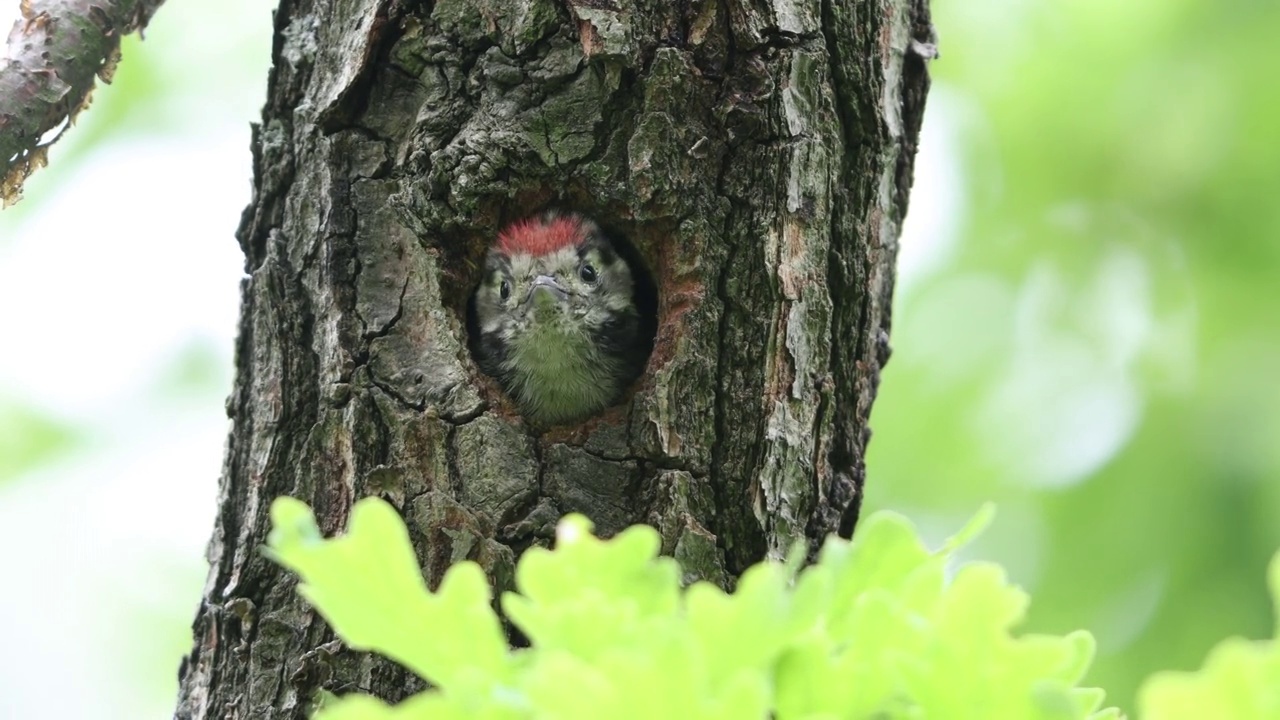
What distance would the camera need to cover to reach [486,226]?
3525 mm

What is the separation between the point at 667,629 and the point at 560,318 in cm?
361

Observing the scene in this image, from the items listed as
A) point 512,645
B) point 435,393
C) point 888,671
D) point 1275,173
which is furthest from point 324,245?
point 1275,173

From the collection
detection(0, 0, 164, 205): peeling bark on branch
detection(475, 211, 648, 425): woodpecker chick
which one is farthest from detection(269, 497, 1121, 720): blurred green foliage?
detection(475, 211, 648, 425): woodpecker chick

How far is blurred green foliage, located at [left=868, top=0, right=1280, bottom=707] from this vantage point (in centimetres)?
551

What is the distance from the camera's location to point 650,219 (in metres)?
3.27

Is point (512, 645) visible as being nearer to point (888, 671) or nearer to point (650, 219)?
point (650, 219)

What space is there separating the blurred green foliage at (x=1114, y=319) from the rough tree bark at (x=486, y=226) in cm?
278

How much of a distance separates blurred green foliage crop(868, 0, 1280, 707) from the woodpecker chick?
7.08 feet

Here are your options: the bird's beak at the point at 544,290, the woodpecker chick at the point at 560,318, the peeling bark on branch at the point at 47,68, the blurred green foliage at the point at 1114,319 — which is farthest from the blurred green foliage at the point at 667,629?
the blurred green foliage at the point at 1114,319

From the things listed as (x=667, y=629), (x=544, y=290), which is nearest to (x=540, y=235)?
(x=544, y=290)

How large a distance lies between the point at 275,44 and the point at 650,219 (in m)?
1.29

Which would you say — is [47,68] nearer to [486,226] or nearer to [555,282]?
[486,226]

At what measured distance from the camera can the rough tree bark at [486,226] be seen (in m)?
3.07

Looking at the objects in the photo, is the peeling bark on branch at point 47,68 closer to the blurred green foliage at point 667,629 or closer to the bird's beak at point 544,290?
the bird's beak at point 544,290
